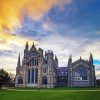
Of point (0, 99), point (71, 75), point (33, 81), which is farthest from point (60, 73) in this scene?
point (0, 99)

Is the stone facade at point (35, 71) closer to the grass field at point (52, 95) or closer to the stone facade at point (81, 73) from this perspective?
the stone facade at point (81, 73)

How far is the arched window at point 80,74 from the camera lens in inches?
3598

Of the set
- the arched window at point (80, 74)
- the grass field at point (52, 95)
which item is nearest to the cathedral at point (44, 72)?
the arched window at point (80, 74)

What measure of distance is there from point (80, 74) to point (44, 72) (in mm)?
17162

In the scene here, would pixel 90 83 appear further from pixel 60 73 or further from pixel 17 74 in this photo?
pixel 17 74

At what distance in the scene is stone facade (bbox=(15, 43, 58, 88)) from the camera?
295 ft

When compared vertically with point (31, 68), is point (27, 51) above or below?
above

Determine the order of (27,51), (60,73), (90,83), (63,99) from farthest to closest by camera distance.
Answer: (60,73), (27,51), (90,83), (63,99)

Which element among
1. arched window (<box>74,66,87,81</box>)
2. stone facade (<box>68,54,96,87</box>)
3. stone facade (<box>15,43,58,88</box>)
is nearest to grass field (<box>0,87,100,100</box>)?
stone facade (<box>15,43,58,88</box>)

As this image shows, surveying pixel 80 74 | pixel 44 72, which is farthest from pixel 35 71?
pixel 80 74

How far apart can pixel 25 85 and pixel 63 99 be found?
6513cm

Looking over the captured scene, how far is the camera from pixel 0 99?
30.2m

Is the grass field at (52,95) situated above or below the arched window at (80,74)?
below

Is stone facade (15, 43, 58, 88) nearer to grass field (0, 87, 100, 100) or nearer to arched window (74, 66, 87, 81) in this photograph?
arched window (74, 66, 87, 81)
